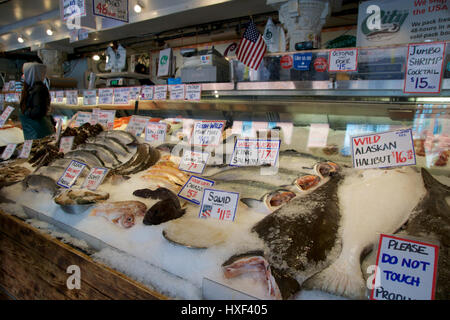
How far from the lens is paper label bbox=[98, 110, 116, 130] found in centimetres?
333

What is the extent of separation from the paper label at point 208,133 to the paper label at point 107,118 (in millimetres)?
1430

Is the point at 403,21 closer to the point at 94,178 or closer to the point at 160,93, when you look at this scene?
the point at 160,93

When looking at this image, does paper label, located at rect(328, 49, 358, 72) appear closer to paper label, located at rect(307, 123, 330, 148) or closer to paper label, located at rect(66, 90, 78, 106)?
paper label, located at rect(307, 123, 330, 148)

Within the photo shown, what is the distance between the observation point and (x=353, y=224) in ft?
4.30

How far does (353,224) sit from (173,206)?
0.92m

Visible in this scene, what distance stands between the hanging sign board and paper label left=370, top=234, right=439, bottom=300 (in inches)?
155

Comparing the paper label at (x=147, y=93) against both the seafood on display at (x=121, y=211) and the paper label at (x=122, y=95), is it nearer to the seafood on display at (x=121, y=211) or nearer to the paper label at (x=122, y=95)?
the paper label at (x=122, y=95)

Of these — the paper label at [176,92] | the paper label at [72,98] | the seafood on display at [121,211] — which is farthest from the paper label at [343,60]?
the paper label at [72,98]

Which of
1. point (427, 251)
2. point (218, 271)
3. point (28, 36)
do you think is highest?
point (28, 36)

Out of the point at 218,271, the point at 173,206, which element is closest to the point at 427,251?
the point at 218,271

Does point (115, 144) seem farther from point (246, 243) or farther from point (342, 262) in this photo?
point (342, 262)

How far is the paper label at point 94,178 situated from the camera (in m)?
2.10

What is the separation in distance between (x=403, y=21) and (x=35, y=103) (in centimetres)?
497

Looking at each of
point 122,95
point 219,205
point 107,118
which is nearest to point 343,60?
point 219,205
